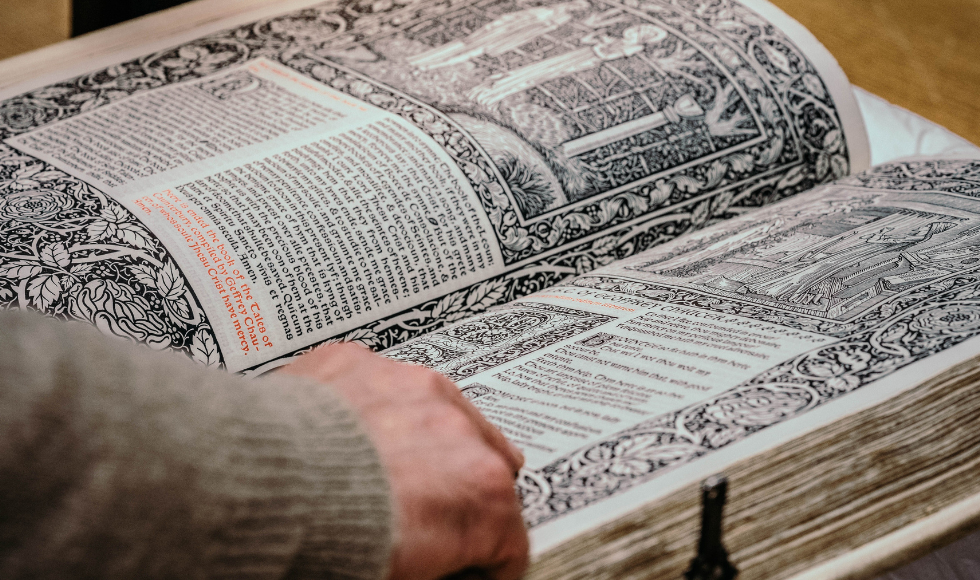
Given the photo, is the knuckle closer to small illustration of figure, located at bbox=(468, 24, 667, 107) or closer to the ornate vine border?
the ornate vine border

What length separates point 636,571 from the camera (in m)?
0.47

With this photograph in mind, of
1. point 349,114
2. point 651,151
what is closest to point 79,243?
point 349,114

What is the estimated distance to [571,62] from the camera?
3.12 feet

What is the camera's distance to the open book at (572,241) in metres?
0.52

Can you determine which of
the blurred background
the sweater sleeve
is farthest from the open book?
the blurred background

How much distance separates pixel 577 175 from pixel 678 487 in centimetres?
41

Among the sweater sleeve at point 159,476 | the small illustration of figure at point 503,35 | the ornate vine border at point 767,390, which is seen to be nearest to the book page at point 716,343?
the ornate vine border at point 767,390

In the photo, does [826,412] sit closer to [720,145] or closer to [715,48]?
[720,145]

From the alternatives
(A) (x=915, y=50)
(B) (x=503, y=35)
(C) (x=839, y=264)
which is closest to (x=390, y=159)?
(B) (x=503, y=35)

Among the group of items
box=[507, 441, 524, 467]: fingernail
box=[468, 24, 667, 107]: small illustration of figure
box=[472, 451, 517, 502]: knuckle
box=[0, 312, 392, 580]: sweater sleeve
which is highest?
box=[468, 24, 667, 107]: small illustration of figure

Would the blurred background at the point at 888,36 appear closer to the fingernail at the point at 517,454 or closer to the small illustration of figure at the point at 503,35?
the small illustration of figure at the point at 503,35

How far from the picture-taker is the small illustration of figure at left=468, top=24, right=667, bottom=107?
91cm

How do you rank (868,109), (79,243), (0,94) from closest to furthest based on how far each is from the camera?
(79,243) → (0,94) → (868,109)

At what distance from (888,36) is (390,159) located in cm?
83
